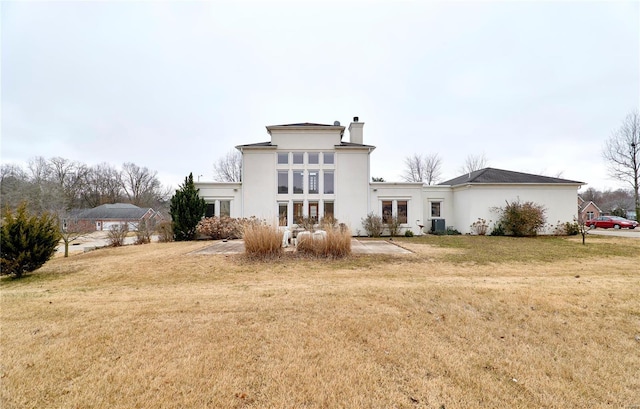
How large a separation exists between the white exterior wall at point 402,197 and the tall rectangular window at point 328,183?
9.31ft

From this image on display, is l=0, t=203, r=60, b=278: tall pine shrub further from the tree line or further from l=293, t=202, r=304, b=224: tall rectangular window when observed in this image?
the tree line

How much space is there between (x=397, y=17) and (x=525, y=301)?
11.7m

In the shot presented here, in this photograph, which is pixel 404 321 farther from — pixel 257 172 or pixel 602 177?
pixel 602 177

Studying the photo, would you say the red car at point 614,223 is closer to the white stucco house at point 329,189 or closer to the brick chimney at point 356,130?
the white stucco house at point 329,189

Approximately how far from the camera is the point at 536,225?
1608cm

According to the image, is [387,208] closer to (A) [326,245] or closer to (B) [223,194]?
(A) [326,245]

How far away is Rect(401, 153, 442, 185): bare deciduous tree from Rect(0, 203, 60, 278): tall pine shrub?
4112 cm

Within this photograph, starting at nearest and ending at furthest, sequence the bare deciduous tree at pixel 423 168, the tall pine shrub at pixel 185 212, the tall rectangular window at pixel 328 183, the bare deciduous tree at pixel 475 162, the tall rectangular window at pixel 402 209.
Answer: the tall pine shrub at pixel 185 212, the tall rectangular window at pixel 402 209, the tall rectangular window at pixel 328 183, the bare deciduous tree at pixel 475 162, the bare deciduous tree at pixel 423 168

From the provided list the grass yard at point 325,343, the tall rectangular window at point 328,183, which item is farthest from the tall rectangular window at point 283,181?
the grass yard at point 325,343

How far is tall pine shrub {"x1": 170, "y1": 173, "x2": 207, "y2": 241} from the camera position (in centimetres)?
1512

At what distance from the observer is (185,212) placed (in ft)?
49.9

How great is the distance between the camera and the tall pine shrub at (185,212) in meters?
15.1

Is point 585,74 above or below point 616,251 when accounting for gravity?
above

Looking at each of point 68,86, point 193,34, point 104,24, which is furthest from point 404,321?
point 68,86
